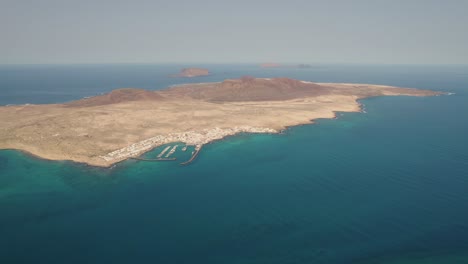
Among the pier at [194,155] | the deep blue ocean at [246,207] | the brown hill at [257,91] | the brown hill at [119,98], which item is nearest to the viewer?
the deep blue ocean at [246,207]

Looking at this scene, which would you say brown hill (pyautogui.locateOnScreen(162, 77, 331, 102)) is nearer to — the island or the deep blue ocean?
the island

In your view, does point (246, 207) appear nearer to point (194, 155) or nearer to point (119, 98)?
point (194, 155)

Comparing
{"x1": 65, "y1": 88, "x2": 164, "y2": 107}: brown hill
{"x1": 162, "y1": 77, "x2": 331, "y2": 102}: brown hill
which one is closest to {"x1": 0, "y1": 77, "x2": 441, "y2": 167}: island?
{"x1": 65, "y1": 88, "x2": 164, "y2": 107}: brown hill

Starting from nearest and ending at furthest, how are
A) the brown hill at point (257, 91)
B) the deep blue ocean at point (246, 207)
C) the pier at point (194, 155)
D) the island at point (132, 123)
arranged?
the deep blue ocean at point (246, 207) → the pier at point (194, 155) → the island at point (132, 123) → the brown hill at point (257, 91)

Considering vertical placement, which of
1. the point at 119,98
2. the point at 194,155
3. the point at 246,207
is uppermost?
the point at 119,98

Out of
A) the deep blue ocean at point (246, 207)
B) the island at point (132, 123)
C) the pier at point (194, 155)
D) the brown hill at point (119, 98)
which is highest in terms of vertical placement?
the brown hill at point (119, 98)

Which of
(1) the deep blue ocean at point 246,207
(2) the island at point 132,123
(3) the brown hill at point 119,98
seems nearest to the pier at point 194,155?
(1) the deep blue ocean at point 246,207

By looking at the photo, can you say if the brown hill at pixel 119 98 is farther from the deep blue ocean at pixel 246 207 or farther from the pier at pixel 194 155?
the pier at pixel 194 155

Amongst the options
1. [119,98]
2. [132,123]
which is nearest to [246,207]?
[132,123]
